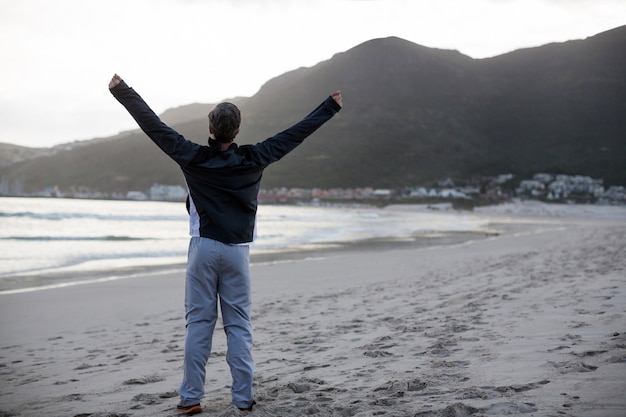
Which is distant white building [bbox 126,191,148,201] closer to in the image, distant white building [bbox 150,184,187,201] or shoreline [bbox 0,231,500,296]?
distant white building [bbox 150,184,187,201]

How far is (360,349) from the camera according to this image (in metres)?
4.48

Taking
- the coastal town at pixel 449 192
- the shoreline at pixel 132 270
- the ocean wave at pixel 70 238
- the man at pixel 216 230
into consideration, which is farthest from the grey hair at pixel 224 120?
the coastal town at pixel 449 192

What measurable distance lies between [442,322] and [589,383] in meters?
2.45

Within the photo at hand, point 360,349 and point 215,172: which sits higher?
point 215,172

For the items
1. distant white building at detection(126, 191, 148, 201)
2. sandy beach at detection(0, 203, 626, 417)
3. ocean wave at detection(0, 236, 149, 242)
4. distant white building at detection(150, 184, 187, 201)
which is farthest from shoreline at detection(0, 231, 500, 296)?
distant white building at detection(126, 191, 148, 201)

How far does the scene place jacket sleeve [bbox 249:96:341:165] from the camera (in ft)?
10.7

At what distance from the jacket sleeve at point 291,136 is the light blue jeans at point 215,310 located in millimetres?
553

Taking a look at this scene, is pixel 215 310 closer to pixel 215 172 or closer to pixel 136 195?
pixel 215 172

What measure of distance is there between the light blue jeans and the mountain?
9831 cm

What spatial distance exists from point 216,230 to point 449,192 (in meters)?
89.3

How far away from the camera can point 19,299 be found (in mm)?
8406

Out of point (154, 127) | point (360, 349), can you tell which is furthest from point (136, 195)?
point (154, 127)

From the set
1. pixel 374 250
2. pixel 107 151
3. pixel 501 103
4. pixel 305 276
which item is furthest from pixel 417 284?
pixel 107 151

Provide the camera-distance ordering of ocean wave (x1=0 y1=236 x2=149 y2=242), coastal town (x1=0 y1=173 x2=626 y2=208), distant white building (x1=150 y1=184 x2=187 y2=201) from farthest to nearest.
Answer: distant white building (x1=150 y1=184 x2=187 y2=201), coastal town (x1=0 y1=173 x2=626 y2=208), ocean wave (x1=0 y1=236 x2=149 y2=242)
